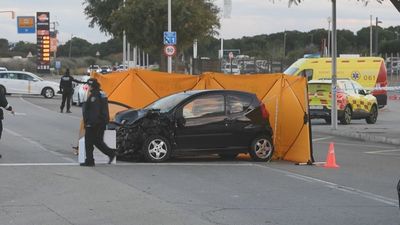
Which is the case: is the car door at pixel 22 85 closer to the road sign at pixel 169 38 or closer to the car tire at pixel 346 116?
the road sign at pixel 169 38

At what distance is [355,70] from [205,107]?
2013 centimetres

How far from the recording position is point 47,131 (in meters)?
19.2

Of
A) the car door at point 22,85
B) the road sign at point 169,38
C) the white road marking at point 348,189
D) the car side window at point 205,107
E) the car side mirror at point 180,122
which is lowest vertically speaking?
the white road marking at point 348,189

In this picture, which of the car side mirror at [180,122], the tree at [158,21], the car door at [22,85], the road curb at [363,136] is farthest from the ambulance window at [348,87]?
the car door at [22,85]

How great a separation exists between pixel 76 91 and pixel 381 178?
22.9 metres

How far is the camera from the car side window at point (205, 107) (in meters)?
13.6

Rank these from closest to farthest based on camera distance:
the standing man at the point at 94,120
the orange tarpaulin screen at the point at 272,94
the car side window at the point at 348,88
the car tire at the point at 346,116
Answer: the standing man at the point at 94,120
the orange tarpaulin screen at the point at 272,94
the car tire at the point at 346,116
the car side window at the point at 348,88

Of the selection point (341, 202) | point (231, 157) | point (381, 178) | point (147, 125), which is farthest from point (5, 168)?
point (381, 178)

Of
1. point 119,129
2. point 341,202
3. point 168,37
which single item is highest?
point 168,37

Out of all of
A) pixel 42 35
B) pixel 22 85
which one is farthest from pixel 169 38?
pixel 42 35

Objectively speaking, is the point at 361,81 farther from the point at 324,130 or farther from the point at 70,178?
the point at 70,178

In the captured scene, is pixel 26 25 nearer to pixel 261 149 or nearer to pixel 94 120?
pixel 261 149

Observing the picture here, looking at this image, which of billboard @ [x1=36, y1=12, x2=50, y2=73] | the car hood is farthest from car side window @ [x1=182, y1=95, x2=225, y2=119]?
billboard @ [x1=36, y1=12, x2=50, y2=73]

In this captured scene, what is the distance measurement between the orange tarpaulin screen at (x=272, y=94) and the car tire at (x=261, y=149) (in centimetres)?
78
